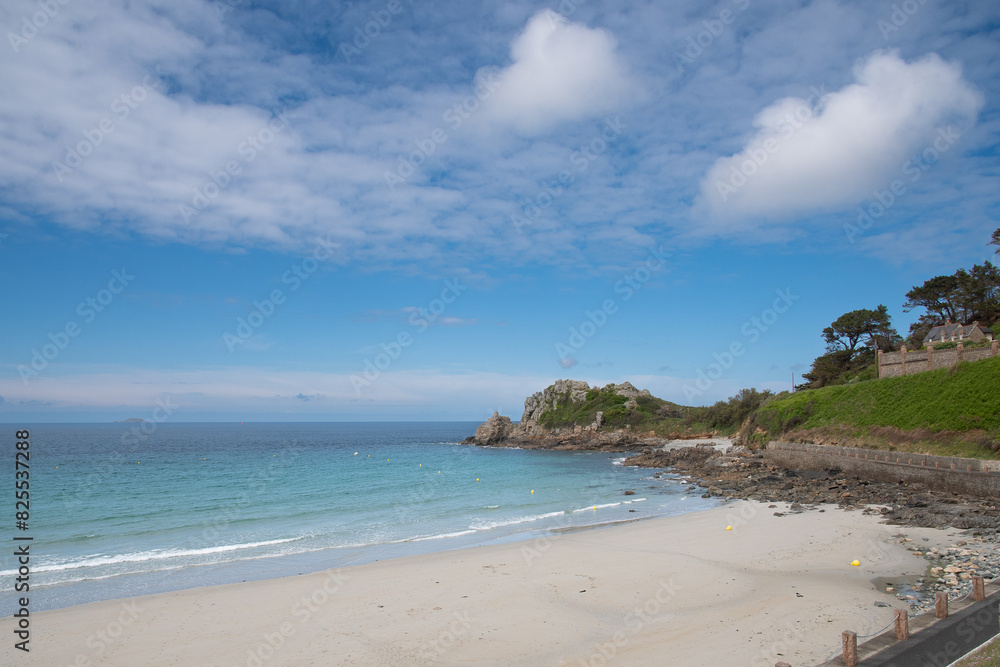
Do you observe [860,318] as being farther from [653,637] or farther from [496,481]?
[653,637]

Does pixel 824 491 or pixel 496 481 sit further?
pixel 496 481

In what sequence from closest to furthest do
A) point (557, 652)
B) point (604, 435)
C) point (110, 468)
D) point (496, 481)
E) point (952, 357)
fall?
point (557, 652)
point (952, 357)
point (496, 481)
point (110, 468)
point (604, 435)

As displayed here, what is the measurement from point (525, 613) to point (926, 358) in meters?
39.2

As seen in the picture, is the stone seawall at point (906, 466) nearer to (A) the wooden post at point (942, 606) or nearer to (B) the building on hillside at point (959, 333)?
(B) the building on hillside at point (959, 333)

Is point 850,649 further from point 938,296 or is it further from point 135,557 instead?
point 938,296

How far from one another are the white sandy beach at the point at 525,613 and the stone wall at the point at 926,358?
65.7 ft

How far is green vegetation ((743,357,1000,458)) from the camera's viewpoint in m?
28.3

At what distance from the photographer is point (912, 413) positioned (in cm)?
3450

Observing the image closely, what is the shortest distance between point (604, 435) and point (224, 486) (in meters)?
58.0

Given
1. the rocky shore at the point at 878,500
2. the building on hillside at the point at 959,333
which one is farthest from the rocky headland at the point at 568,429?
the building on hillside at the point at 959,333

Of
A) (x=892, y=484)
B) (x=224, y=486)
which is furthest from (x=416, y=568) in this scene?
(x=224, y=486)

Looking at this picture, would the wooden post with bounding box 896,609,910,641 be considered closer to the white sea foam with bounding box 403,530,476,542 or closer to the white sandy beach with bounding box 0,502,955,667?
the white sandy beach with bounding box 0,502,955,667

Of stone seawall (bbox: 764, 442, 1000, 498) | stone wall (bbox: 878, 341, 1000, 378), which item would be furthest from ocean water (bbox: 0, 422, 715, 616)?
stone wall (bbox: 878, 341, 1000, 378)

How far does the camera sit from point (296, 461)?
6862 cm
